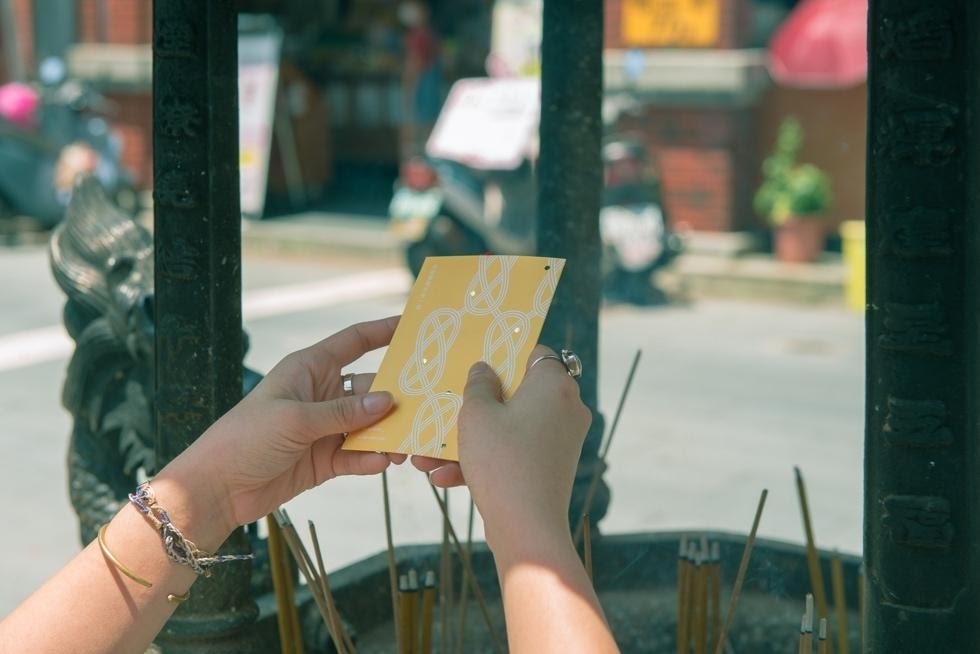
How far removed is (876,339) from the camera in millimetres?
1759

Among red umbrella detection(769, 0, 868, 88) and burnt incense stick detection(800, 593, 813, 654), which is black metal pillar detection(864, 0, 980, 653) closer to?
burnt incense stick detection(800, 593, 813, 654)

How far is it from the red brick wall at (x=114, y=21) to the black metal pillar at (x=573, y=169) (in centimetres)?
1107

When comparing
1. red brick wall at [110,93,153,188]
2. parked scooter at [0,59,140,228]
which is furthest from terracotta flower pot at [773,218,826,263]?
red brick wall at [110,93,153,188]

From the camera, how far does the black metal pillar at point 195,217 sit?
2.24 metres

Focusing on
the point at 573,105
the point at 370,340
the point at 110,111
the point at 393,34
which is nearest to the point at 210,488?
the point at 370,340

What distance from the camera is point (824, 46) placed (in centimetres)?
1012

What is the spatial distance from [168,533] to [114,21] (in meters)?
12.6

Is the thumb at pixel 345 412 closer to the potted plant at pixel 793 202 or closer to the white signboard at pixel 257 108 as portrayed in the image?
the potted plant at pixel 793 202

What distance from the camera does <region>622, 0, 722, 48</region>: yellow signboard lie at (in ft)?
35.3

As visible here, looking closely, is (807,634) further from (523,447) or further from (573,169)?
(573,169)

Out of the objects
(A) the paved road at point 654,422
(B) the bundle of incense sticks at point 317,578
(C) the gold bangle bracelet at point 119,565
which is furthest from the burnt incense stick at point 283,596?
(A) the paved road at point 654,422

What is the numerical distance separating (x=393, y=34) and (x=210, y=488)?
14264mm

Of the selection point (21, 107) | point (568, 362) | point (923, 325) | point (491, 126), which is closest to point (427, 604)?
point (568, 362)

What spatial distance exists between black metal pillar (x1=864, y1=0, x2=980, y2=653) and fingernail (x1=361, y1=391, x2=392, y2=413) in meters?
0.58
